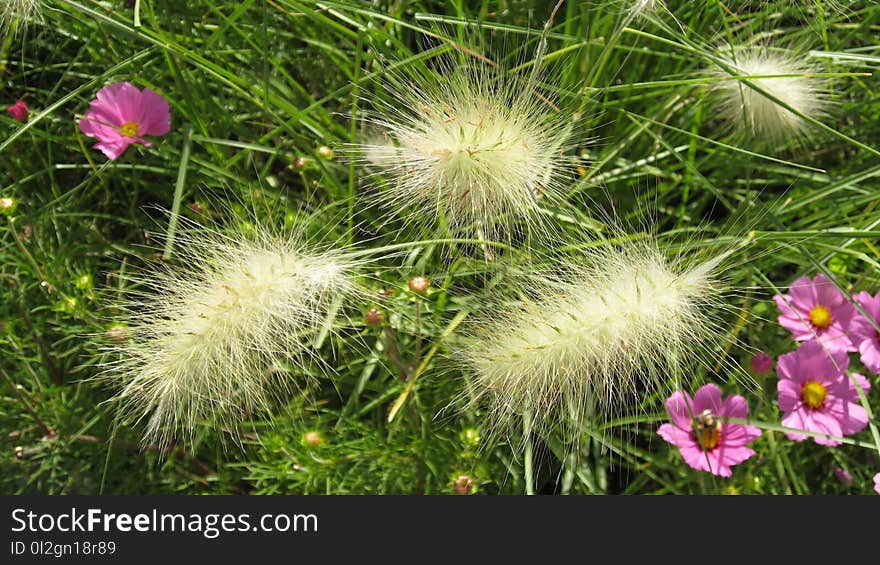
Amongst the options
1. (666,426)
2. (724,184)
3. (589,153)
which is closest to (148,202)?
(589,153)

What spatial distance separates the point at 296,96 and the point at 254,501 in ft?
2.51

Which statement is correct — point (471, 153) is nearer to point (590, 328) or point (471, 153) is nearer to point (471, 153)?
point (471, 153)

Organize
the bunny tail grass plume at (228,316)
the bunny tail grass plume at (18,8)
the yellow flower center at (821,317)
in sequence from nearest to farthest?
the bunny tail grass plume at (228,316) < the bunny tail grass plume at (18,8) < the yellow flower center at (821,317)

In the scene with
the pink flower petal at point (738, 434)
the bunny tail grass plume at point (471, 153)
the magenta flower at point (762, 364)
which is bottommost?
the pink flower petal at point (738, 434)

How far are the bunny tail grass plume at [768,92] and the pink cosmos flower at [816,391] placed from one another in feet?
1.30

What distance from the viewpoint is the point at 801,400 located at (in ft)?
3.82

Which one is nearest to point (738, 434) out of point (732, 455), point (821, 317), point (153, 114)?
point (732, 455)

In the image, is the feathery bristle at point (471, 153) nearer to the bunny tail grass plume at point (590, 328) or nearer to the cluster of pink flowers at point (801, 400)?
the bunny tail grass plume at point (590, 328)

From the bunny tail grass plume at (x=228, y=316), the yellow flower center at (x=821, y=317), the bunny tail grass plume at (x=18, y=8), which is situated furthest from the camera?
the yellow flower center at (x=821, y=317)

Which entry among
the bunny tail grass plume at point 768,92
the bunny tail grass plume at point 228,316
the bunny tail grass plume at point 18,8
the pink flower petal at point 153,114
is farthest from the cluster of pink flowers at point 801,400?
the bunny tail grass plume at point 18,8

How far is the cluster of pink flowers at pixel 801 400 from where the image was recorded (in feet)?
3.75

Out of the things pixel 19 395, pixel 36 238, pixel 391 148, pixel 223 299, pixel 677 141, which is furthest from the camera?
pixel 677 141

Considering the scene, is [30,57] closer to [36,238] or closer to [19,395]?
[36,238]

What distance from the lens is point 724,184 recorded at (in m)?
1.48
